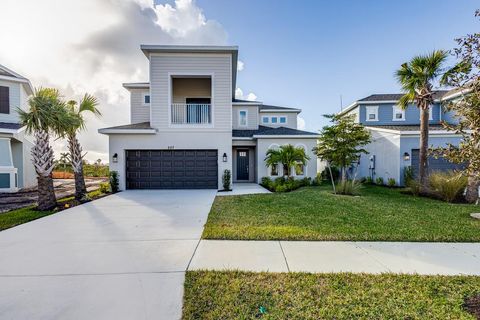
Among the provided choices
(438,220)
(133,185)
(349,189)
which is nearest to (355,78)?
(349,189)

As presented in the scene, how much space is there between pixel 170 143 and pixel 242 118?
680cm

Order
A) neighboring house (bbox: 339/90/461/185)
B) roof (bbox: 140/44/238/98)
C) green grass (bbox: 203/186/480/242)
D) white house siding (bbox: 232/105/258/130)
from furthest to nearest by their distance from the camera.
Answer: white house siding (bbox: 232/105/258/130)
neighboring house (bbox: 339/90/461/185)
roof (bbox: 140/44/238/98)
green grass (bbox: 203/186/480/242)

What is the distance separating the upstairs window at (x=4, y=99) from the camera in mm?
13430

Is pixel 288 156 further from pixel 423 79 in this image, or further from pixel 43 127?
pixel 43 127

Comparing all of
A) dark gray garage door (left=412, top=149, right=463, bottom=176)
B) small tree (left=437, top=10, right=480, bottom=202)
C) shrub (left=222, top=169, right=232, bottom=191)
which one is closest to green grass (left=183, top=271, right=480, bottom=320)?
small tree (left=437, top=10, right=480, bottom=202)

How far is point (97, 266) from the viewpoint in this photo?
3.45 m

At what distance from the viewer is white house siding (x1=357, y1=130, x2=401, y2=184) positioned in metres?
13.2

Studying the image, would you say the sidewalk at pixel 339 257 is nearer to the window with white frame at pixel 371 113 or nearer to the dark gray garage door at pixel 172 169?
the dark gray garage door at pixel 172 169

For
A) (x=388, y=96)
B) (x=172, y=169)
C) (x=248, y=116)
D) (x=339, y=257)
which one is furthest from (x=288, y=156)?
(x=388, y=96)

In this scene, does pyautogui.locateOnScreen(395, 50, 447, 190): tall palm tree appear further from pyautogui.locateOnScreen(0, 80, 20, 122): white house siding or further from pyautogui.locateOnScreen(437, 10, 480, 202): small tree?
pyautogui.locateOnScreen(0, 80, 20, 122): white house siding

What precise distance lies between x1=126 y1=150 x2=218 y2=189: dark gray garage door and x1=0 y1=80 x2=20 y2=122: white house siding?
27.8 ft

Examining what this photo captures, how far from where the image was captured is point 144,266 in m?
3.44

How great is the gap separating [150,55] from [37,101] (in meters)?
5.80

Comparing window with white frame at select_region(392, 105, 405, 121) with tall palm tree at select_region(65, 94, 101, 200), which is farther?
window with white frame at select_region(392, 105, 405, 121)
